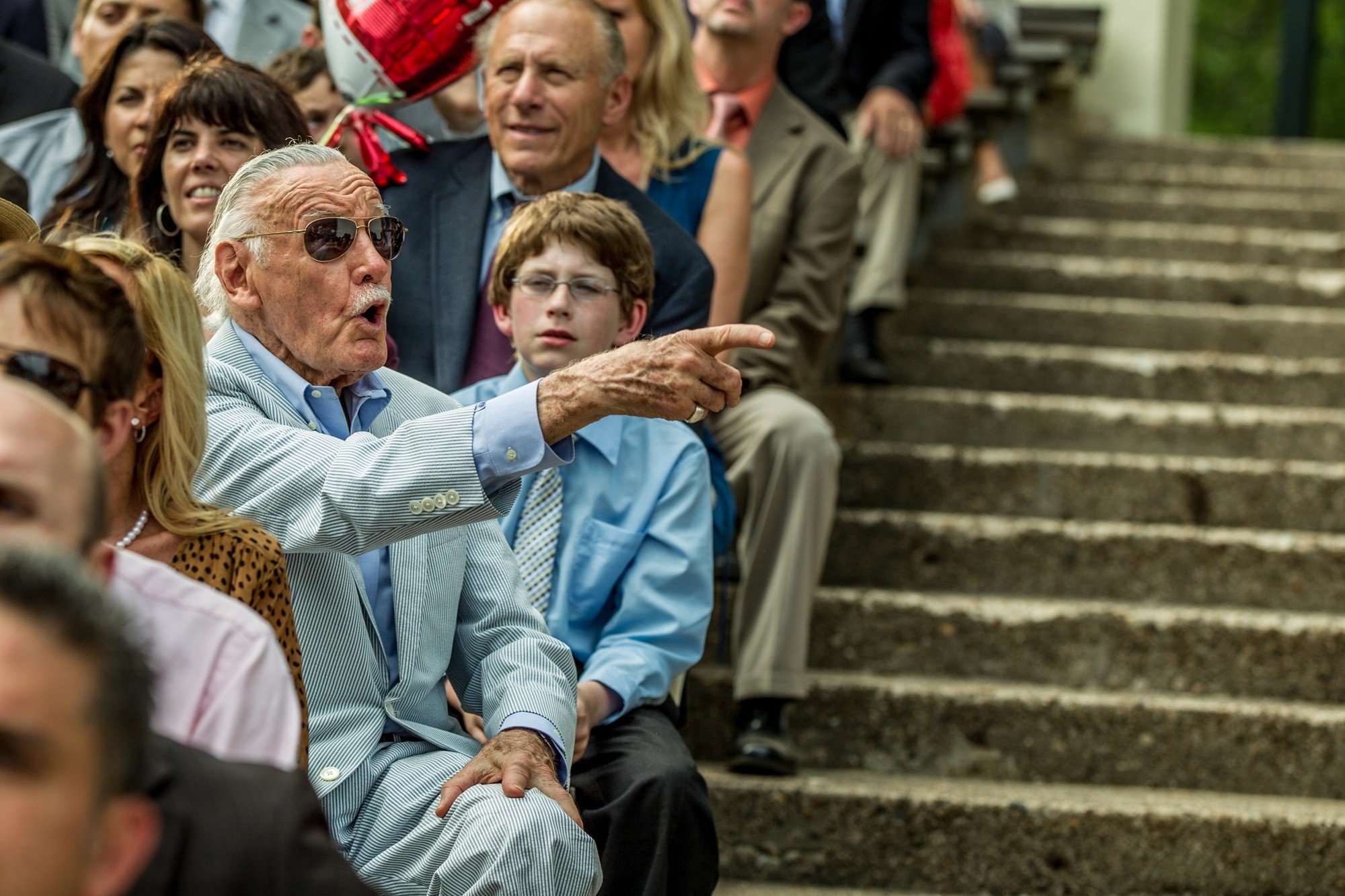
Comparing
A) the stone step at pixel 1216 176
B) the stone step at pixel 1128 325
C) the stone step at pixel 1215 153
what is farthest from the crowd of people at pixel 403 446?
the stone step at pixel 1215 153

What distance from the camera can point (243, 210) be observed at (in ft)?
7.23

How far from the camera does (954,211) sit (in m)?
6.06

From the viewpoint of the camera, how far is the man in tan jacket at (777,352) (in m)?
3.22

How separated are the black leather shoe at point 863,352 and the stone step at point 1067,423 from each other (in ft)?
0.28

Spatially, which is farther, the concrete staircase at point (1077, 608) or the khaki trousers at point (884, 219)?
the khaki trousers at point (884, 219)

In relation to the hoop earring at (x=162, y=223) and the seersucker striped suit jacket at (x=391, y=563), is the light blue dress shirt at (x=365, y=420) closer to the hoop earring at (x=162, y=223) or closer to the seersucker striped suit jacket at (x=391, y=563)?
the seersucker striped suit jacket at (x=391, y=563)

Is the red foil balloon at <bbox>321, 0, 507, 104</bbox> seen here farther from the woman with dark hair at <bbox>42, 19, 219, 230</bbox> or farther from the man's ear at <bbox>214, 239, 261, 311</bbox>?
the man's ear at <bbox>214, 239, 261, 311</bbox>

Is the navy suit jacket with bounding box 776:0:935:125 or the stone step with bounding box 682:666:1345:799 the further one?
the navy suit jacket with bounding box 776:0:935:125

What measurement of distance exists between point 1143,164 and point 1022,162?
27.9 inches

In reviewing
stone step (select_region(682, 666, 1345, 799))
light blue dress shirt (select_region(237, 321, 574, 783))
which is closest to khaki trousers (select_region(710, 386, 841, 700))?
stone step (select_region(682, 666, 1345, 799))

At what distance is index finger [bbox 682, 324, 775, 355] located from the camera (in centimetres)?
189

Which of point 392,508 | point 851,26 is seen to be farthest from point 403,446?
point 851,26

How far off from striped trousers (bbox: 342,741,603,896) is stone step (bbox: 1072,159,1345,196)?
5641 millimetres

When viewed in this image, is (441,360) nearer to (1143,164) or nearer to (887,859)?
(887,859)
